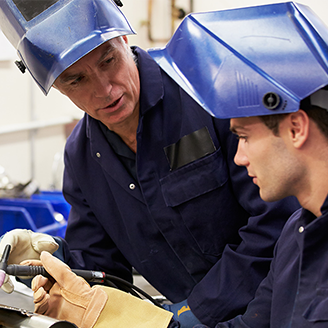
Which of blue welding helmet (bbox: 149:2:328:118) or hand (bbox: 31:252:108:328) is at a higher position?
blue welding helmet (bbox: 149:2:328:118)

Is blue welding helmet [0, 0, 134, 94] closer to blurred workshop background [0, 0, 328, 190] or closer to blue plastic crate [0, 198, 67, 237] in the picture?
blue plastic crate [0, 198, 67, 237]

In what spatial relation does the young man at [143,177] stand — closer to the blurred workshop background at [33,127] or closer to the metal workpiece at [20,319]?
the metal workpiece at [20,319]

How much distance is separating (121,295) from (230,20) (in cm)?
75

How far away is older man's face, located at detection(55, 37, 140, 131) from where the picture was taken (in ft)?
3.84

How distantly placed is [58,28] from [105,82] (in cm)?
19

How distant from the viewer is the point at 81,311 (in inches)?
42.4

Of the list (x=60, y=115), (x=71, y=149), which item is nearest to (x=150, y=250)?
(x=71, y=149)

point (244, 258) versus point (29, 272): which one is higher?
point (29, 272)

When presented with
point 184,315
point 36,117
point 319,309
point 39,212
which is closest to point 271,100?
point 319,309

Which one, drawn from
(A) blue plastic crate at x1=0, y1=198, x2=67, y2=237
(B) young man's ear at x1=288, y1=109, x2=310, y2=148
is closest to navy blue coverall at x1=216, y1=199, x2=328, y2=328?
(B) young man's ear at x1=288, y1=109, x2=310, y2=148

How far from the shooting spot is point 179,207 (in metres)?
1.31

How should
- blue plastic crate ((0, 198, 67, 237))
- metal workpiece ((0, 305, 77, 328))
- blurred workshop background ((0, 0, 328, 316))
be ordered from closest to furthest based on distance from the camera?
metal workpiece ((0, 305, 77, 328)), blue plastic crate ((0, 198, 67, 237)), blurred workshop background ((0, 0, 328, 316))

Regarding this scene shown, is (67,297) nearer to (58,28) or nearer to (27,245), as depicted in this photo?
(27,245)

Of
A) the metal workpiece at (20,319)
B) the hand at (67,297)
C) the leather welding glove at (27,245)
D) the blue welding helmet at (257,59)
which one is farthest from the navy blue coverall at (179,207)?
the blue welding helmet at (257,59)
